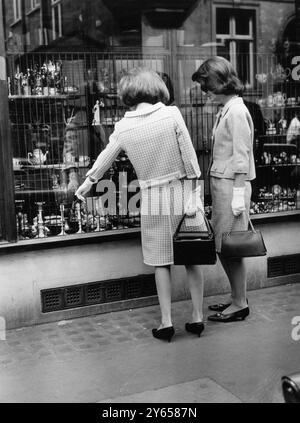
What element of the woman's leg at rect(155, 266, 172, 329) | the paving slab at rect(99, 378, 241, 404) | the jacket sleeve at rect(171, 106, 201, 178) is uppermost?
the jacket sleeve at rect(171, 106, 201, 178)

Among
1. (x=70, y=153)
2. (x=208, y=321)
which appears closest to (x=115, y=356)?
(x=208, y=321)

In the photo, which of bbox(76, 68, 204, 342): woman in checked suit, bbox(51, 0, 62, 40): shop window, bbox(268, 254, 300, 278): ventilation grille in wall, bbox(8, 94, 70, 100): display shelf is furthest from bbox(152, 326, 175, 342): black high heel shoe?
bbox(51, 0, 62, 40): shop window

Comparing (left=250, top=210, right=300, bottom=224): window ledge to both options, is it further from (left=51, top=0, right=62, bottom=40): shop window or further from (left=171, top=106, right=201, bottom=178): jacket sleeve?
(left=51, top=0, right=62, bottom=40): shop window

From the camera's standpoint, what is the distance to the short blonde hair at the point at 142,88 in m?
5.01

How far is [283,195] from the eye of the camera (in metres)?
7.11

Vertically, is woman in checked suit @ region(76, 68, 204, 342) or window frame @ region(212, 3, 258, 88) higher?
window frame @ region(212, 3, 258, 88)

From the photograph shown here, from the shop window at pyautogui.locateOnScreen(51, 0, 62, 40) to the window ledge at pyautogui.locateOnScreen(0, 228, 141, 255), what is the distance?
2.32 meters

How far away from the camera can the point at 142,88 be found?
197 inches

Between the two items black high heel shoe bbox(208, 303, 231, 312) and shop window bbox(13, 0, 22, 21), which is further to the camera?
shop window bbox(13, 0, 22, 21)

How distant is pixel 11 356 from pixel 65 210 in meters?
1.73

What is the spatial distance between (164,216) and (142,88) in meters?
1.05

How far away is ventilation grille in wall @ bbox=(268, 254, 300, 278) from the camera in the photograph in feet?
22.4

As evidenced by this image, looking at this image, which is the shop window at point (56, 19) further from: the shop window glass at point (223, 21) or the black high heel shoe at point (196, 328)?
the black high heel shoe at point (196, 328)
